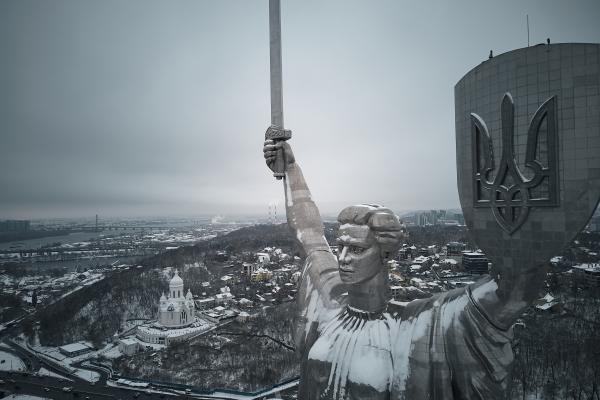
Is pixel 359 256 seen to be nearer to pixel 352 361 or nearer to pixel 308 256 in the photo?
pixel 352 361

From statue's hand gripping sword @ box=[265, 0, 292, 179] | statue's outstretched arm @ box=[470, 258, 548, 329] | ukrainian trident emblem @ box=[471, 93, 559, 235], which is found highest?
statue's hand gripping sword @ box=[265, 0, 292, 179]

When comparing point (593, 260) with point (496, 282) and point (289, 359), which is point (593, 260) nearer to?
point (289, 359)

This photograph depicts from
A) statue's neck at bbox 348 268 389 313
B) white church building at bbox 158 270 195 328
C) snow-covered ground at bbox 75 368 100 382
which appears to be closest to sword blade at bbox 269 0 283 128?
statue's neck at bbox 348 268 389 313

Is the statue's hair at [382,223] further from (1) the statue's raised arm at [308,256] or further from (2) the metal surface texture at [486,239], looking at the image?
(1) the statue's raised arm at [308,256]

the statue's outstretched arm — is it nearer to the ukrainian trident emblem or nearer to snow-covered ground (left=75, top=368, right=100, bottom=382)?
the ukrainian trident emblem

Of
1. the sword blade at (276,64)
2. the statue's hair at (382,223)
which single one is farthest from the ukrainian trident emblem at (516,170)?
the sword blade at (276,64)

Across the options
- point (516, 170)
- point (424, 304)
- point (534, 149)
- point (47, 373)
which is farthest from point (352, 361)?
point (47, 373)
